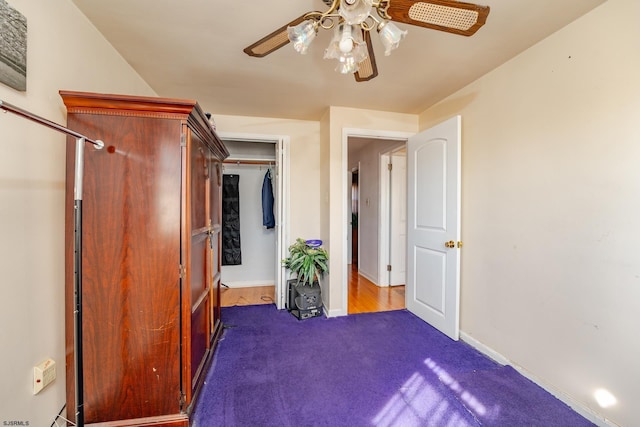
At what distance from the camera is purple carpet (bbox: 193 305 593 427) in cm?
144

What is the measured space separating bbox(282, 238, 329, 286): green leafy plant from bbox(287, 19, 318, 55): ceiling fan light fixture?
206 cm

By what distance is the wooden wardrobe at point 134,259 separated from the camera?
125 cm

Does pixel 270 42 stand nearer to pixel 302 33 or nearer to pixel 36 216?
pixel 302 33

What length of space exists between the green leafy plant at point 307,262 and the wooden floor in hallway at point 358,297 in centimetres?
62

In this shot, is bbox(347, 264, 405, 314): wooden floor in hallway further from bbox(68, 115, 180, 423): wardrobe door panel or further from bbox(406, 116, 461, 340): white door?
bbox(68, 115, 180, 423): wardrobe door panel

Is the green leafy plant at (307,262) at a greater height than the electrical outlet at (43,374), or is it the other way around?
the green leafy plant at (307,262)

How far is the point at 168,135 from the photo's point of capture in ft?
4.32

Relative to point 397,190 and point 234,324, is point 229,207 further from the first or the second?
point 397,190

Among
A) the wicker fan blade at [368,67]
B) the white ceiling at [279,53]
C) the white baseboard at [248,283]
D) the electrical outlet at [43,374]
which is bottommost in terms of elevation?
the white baseboard at [248,283]

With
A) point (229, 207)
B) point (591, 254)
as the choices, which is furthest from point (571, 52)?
point (229, 207)

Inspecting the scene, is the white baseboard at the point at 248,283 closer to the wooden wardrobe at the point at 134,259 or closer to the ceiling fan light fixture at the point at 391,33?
the wooden wardrobe at the point at 134,259

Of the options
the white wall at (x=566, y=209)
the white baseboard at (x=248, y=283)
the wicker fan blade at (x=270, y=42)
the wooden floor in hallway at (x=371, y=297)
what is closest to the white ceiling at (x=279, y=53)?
the white wall at (x=566, y=209)

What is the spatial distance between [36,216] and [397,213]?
3.74 meters

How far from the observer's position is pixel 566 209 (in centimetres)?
156
